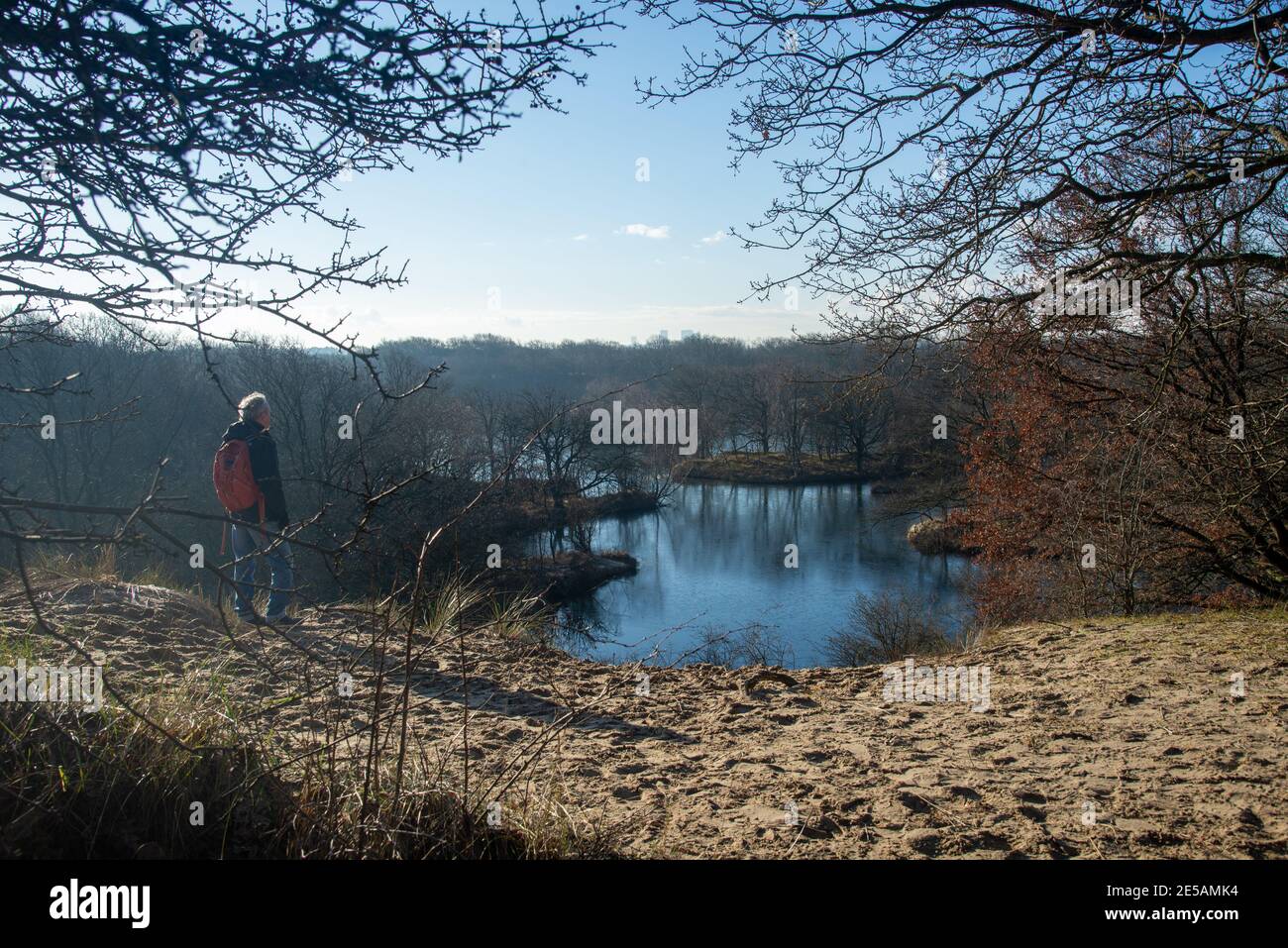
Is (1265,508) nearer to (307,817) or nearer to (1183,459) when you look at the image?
(1183,459)

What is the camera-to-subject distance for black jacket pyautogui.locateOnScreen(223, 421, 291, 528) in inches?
255

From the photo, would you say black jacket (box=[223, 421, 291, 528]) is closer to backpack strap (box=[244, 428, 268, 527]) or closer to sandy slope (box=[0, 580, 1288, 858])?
backpack strap (box=[244, 428, 268, 527])

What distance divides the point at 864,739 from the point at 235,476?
489 cm

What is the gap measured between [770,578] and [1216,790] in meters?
23.9

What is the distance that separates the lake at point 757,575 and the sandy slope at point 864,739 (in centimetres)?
624

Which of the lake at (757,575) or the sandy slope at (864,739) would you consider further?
the lake at (757,575)

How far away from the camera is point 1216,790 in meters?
3.45

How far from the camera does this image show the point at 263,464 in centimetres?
659

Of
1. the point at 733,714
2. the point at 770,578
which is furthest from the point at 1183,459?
the point at 770,578

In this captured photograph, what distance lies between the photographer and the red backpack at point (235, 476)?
6.45 meters

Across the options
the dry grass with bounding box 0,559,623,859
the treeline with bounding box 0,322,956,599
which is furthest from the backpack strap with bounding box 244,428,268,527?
the treeline with bounding box 0,322,956,599

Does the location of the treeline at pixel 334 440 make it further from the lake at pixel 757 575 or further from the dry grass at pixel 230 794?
the dry grass at pixel 230 794

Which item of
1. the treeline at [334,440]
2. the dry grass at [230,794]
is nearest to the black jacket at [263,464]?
the dry grass at [230,794]

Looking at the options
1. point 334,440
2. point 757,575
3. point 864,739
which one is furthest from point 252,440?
point 334,440
